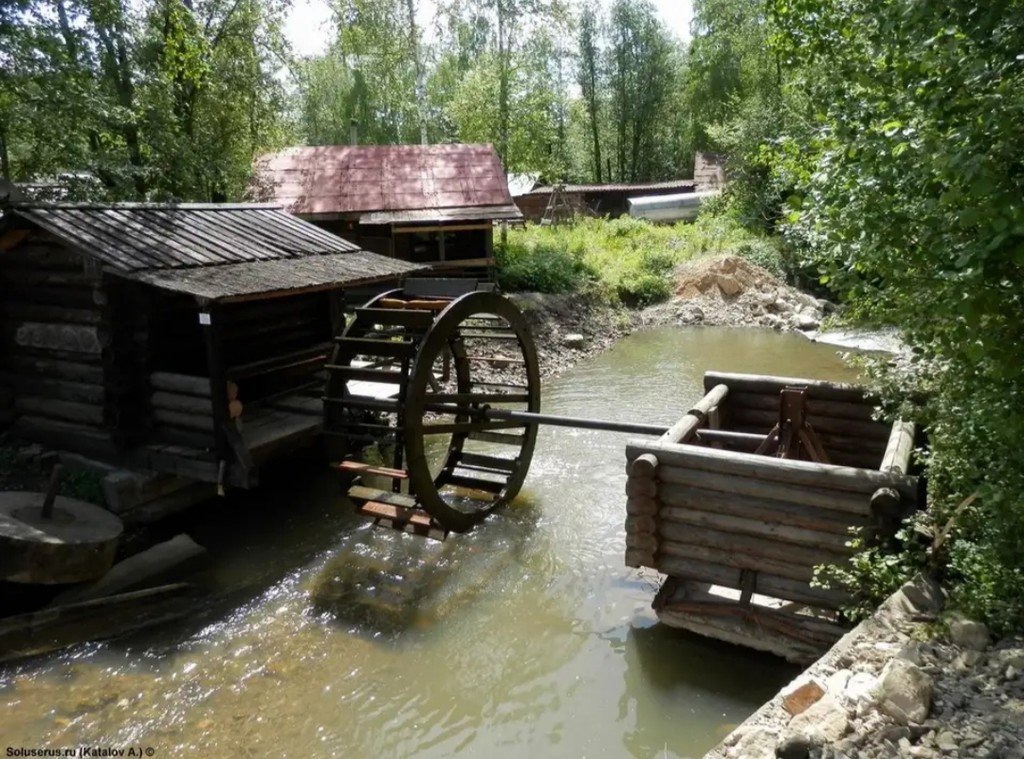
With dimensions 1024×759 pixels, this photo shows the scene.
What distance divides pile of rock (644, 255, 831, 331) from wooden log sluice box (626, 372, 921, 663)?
1383 centimetres

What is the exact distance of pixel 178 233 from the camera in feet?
25.4

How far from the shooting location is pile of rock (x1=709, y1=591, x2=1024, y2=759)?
117 inches

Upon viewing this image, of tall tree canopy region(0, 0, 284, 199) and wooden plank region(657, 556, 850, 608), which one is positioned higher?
tall tree canopy region(0, 0, 284, 199)

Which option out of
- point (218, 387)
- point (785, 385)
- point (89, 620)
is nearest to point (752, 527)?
point (785, 385)

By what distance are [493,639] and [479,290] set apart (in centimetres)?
342

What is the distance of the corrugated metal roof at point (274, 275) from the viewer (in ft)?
21.4

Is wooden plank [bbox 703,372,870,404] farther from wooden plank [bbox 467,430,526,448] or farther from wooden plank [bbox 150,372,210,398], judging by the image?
wooden plank [bbox 150,372,210,398]

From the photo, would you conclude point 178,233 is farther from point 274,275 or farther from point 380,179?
point 380,179

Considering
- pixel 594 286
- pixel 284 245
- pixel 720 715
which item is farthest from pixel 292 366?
pixel 594 286

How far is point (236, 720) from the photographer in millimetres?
5004

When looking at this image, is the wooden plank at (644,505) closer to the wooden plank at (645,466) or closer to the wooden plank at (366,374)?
the wooden plank at (645,466)

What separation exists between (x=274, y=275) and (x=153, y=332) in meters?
1.36

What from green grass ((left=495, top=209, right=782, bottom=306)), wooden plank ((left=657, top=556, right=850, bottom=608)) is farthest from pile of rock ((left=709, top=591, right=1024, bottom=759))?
green grass ((left=495, top=209, right=782, bottom=306))

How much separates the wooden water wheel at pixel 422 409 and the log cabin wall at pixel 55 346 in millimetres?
2253
